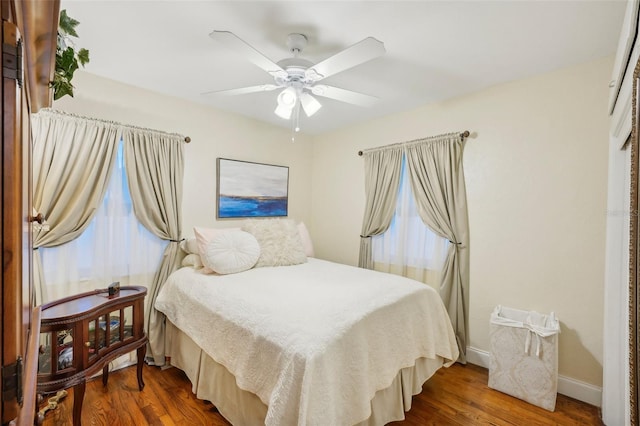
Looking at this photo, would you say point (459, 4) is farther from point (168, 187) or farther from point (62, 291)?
point (62, 291)

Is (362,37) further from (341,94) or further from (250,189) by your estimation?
(250,189)

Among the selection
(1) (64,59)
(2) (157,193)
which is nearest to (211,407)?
(2) (157,193)

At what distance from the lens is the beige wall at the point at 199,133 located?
2.33 metres

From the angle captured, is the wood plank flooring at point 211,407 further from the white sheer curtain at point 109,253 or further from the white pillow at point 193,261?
the white pillow at point 193,261

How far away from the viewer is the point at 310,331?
1429 millimetres

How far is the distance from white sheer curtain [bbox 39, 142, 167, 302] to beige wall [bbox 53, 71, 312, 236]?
0.37 m

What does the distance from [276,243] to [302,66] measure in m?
1.62

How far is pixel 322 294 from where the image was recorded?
192 cm

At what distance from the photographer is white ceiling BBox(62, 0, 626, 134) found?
1.53 metres

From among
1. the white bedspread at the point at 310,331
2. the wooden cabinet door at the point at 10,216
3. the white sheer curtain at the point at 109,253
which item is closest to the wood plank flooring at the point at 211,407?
the white bedspread at the point at 310,331

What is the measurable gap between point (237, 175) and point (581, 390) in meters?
3.54

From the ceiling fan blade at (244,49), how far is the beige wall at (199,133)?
1.47m

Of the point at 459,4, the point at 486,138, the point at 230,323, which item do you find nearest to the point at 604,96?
the point at 486,138

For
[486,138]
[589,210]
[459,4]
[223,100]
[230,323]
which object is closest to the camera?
[459,4]
